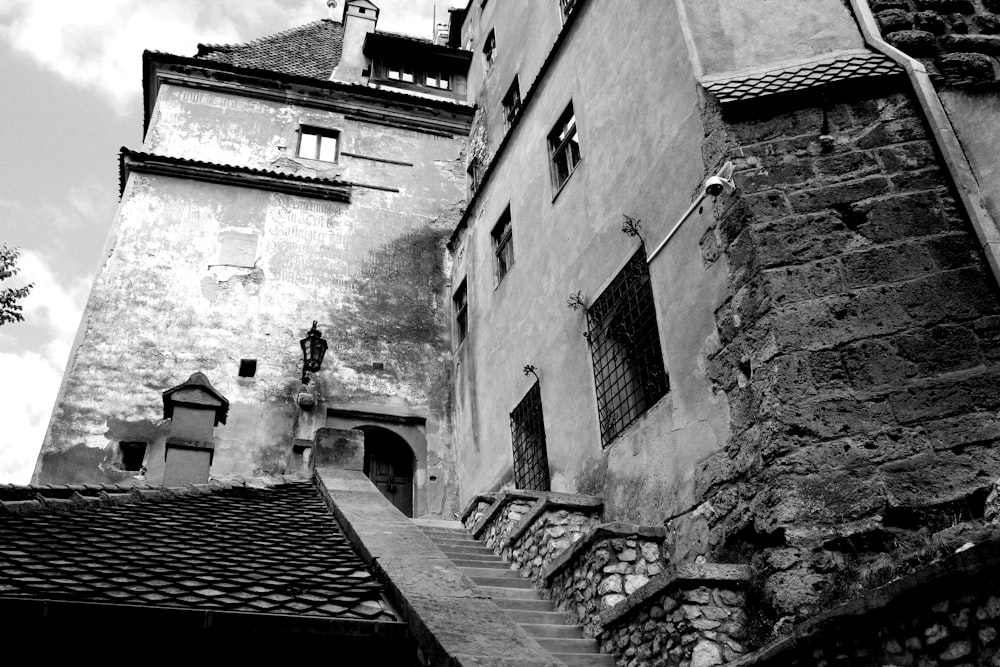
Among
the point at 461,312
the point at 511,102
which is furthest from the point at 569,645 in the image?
the point at 511,102

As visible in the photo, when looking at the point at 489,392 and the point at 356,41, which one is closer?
the point at 489,392

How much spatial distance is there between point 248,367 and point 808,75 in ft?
33.3

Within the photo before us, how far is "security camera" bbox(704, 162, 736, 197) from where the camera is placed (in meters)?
6.81

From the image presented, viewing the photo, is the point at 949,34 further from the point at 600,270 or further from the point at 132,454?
the point at 132,454

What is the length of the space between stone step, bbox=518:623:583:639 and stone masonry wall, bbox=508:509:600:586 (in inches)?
33.1

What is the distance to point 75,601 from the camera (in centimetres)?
375

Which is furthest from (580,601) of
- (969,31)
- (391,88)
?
(391,88)

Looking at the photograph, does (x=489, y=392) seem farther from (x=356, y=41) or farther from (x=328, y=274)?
(x=356, y=41)

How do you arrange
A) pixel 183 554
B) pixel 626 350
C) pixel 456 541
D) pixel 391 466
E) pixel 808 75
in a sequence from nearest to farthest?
pixel 183 554
pixel 808 75
pixel 626 350
pixel 456 541
pixel 391 466

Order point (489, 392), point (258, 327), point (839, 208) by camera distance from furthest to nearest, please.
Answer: point (258, 327)
point (489, 392)
point (839, 208)

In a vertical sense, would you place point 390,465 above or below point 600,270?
above

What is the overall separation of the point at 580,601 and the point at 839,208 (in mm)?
3682

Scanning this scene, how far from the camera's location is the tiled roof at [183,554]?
13.5 feet

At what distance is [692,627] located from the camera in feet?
17.3
